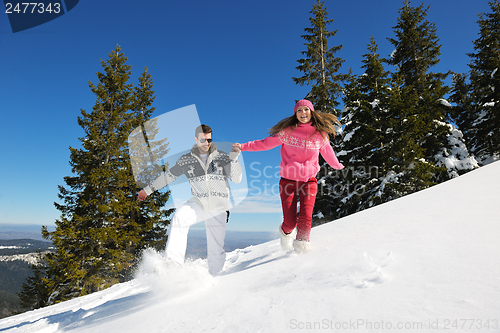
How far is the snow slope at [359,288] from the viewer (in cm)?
124

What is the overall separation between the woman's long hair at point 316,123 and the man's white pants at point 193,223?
4.52 ft

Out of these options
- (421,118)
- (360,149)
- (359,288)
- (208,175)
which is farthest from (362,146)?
(359,288)

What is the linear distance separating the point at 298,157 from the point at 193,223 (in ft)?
5.29

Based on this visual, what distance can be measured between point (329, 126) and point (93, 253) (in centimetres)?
1332

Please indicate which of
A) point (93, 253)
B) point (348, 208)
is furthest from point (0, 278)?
point (348, 208)

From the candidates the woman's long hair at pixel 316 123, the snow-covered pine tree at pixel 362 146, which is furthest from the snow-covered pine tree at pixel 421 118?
the woman's long hair at pixel 316 123

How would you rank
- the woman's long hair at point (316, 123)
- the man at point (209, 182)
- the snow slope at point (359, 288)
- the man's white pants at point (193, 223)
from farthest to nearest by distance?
the woman's long hair at point (316, 123)
the man at point (209, 182)
the man's white pants at point (193, 223)
the snow slope at point (359, 288)

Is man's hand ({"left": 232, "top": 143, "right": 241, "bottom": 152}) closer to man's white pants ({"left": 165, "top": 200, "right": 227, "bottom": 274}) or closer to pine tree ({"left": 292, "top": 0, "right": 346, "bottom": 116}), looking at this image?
man's white pants ({"left": 165, "top": 200, "right": 227, "bottom": 274})

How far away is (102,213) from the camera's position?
41.0ft

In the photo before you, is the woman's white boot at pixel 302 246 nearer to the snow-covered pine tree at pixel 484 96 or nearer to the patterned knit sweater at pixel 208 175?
the patterned knit sweater at pixel 208 175

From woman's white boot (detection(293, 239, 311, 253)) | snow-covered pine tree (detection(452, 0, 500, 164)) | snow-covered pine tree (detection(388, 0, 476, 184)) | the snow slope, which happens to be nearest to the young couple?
woman's white boot (detection(293, 239, 311, 253))

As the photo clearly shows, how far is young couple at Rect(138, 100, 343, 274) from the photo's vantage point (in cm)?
323

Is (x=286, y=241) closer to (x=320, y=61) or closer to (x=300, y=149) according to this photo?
(x=300, y=149)

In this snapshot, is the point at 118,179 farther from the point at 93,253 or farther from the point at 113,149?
the point at 93,253
